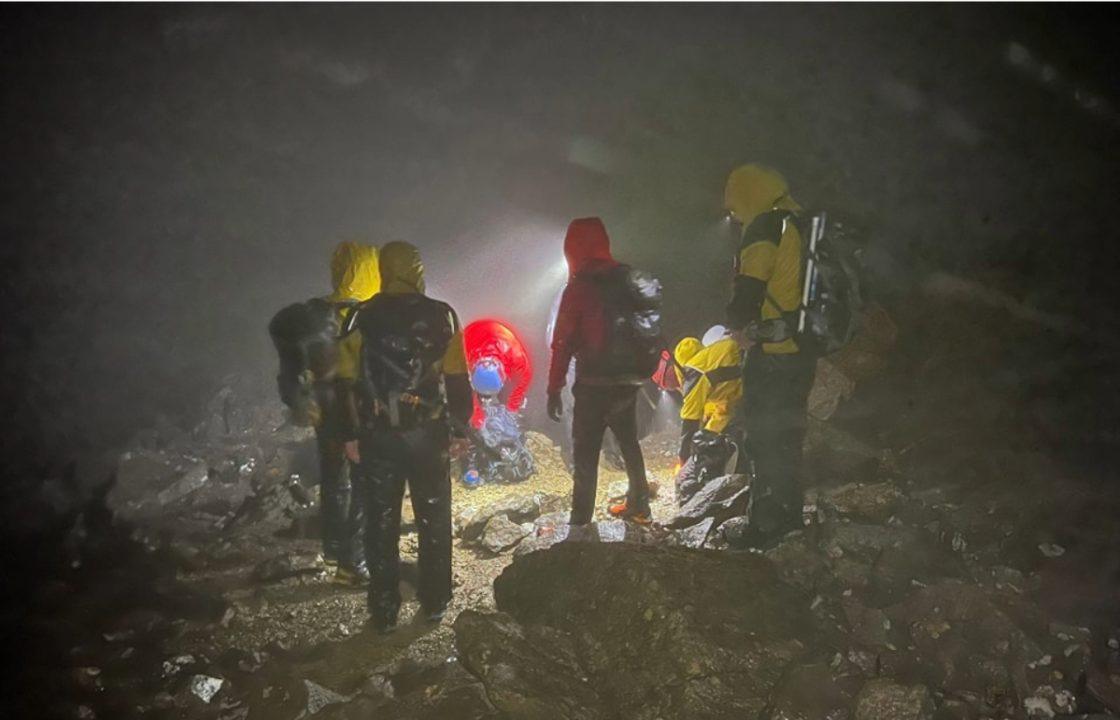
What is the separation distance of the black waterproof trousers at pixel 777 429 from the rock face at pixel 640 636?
47cm

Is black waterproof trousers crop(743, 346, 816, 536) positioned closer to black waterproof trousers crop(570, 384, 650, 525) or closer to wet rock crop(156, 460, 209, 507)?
black waterproof trousers crop(570, 384, 650, 525)

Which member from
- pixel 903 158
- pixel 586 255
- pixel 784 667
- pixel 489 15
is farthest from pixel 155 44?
pixel 784 667

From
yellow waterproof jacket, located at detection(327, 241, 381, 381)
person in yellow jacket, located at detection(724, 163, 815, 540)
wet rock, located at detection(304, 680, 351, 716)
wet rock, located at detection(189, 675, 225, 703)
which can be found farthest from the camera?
yellow waterproof jacket, located at detection(327, 241, 381, 381)

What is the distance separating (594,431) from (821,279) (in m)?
1.65

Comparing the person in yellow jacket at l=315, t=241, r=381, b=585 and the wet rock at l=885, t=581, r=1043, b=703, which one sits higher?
the person in yellow jacket at l=315, t=241, r=381, b=585

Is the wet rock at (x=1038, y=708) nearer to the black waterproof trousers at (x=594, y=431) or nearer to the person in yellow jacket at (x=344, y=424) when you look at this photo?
the black waterproof trousers at (x=594, y=431)

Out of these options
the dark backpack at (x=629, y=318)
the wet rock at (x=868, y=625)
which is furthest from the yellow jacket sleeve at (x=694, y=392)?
the wet rock at (x=868, y=625)

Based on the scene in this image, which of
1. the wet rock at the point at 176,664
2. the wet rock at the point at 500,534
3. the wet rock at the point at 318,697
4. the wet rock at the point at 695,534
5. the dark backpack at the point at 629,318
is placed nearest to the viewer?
the wet rock at the point at 318,697

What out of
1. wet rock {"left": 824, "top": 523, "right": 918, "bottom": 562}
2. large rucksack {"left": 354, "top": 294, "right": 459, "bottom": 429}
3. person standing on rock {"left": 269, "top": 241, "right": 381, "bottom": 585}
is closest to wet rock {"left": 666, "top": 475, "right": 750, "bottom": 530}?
wet rock {"left": 824, "top": 523, "right": 918, "bottom": 562}

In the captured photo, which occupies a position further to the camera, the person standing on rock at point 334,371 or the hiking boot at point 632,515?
the hiking boot at point 632,515

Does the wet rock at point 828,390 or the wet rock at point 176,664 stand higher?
the wet rock at point 828,390

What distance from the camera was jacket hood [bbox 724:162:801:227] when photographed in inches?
125

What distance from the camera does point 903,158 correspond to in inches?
188

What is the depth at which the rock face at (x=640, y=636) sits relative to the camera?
7.90ft
